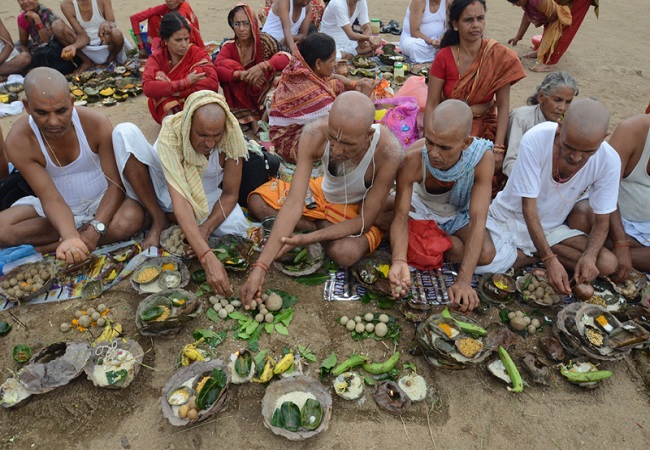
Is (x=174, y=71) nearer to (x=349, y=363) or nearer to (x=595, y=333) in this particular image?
(x=349, y=363)

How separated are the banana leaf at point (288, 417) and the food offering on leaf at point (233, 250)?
1.15m

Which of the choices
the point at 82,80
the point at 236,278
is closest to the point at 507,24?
the point at 82,80

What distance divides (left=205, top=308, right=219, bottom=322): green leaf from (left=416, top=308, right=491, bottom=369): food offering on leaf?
4.18 ft

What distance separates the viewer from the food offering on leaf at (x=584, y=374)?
2.54 metres

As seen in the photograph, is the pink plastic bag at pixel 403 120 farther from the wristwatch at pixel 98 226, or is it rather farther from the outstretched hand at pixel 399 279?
the wristwatch at pixel 98 226

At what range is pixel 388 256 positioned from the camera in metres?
3.24

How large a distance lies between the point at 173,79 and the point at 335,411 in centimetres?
376

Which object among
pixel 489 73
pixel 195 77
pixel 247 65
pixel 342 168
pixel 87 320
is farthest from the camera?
pixel 247 65

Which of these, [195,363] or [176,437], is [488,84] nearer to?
[195,363]

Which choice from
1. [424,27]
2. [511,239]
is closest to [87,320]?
[511,239]

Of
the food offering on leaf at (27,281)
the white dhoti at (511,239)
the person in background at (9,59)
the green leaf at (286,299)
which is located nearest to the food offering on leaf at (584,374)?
the white dhoti at (511,239)

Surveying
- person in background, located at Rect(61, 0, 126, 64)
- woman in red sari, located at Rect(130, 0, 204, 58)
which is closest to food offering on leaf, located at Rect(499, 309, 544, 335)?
woman in red sari, located at Rect(130, 0, 204, 58)

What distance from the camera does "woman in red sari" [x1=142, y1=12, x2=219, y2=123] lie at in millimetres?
4426

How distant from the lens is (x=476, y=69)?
4047 millimetres
